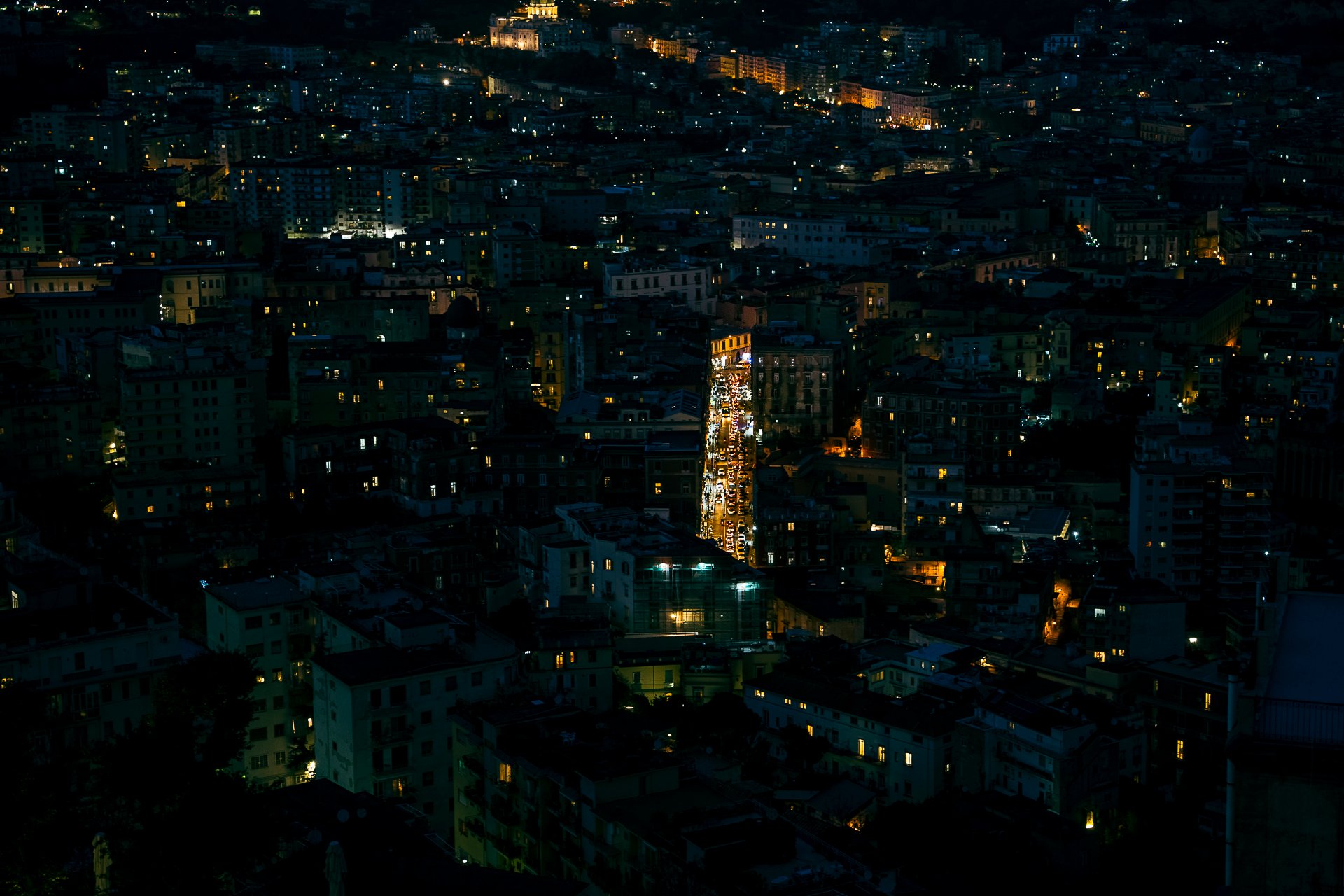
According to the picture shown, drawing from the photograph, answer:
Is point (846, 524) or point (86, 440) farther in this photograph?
point (86, 440)

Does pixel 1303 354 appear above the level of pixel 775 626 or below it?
above

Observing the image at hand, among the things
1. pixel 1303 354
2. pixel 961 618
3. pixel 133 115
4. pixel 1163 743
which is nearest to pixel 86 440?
pixel 961 618

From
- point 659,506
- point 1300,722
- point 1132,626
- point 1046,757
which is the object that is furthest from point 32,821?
point 659,506

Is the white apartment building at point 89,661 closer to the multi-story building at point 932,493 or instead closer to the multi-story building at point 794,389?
the multi-story building at point 932,493

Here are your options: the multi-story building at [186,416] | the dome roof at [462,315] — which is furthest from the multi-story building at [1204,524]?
the dome roof at [462,315]

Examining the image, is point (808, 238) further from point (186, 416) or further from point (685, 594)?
point (685, 594)

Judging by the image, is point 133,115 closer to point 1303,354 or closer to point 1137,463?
point 1303,354

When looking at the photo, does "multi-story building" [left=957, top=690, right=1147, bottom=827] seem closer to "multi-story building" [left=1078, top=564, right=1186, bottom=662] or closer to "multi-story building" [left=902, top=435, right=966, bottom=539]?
Answer: "multi-story building" [left=1078, top=564, right=1186, bottom=662]
